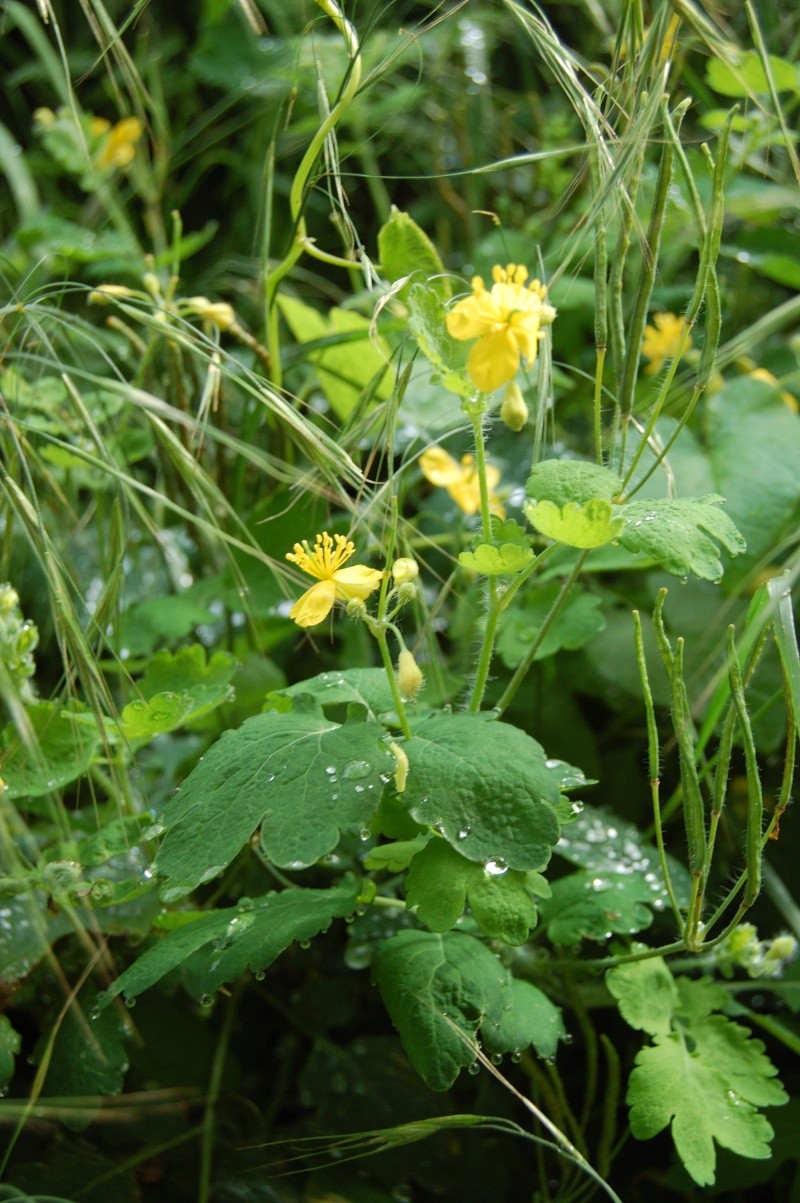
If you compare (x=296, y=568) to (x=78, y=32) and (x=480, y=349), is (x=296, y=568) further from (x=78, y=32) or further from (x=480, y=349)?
(x=78, y=32)

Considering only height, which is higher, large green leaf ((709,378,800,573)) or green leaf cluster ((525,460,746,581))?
green leaf cluster ((525,460,746,581))

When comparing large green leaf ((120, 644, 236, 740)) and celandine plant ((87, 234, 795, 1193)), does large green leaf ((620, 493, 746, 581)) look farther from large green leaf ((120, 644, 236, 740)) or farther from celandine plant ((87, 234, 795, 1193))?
large green leaf ((120, 644, 236, 740))

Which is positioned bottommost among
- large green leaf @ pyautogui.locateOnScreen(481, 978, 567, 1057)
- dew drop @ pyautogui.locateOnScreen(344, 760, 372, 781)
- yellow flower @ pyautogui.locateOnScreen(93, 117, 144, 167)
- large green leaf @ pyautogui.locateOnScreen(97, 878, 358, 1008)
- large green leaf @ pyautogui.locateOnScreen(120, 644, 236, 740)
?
large green leaf @ pyautogui.locateOnScreen(481, 978, 567, 1057)

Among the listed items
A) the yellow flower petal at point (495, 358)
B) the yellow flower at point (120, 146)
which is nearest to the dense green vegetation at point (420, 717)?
the yellow flower petal at point (495, 358)

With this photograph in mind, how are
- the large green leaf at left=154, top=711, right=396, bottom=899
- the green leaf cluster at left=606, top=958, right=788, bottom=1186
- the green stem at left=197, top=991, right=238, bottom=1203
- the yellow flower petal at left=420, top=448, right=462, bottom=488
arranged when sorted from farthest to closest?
1. the yellow flower petal at left=420, top=448, right=462, bottom=488
2. the green stem at left=197, top=991, right=238, bottom=1203
3. the green leaf cluster at left=606, top=958, right=788, bottom=1186
4. the large green leaf at left=154, top=711, right=396, bottom=899

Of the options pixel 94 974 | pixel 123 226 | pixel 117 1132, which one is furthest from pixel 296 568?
pixel 123 226

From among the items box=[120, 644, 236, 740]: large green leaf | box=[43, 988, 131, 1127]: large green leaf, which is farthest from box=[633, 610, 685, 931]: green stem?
box=[43, 988, 131, 1127]: large green leaf

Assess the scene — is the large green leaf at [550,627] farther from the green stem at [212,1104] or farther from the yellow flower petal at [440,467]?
the green stem at [212,1104]
